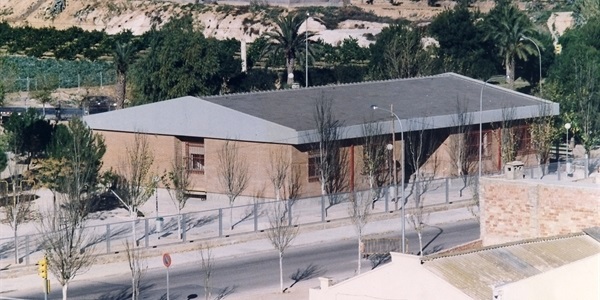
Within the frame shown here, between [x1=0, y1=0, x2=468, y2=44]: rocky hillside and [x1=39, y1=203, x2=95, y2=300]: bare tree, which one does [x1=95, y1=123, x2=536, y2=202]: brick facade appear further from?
[x1=0, y1=0, x2=468, y2=44]: rocky hillside

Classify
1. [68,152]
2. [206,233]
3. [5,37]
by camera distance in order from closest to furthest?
[206,233], [68,152], [5,37]

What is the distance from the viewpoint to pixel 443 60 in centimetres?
9262

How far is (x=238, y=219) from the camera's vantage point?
56.6 metres

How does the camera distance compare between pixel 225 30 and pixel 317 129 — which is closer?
pixel 317 129

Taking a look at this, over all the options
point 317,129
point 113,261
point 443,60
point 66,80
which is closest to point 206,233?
point 113,261

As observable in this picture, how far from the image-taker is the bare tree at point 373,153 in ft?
208

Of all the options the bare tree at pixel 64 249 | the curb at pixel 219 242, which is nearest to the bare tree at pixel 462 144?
the curb at pixel 219 242

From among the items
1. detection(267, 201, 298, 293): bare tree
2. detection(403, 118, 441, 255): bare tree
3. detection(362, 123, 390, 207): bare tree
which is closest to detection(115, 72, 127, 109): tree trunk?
detection(403, 118, 441, 255): bare tree

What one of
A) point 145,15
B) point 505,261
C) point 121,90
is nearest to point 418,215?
point 505,261

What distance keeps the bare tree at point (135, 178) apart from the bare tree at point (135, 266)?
203 centimetres

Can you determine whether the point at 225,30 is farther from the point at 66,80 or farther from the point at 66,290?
the point at 66,290

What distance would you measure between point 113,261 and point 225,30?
81.8 meters

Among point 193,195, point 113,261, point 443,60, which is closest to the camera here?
point 113,261

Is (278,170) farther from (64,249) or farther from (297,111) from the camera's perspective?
(64,249)
